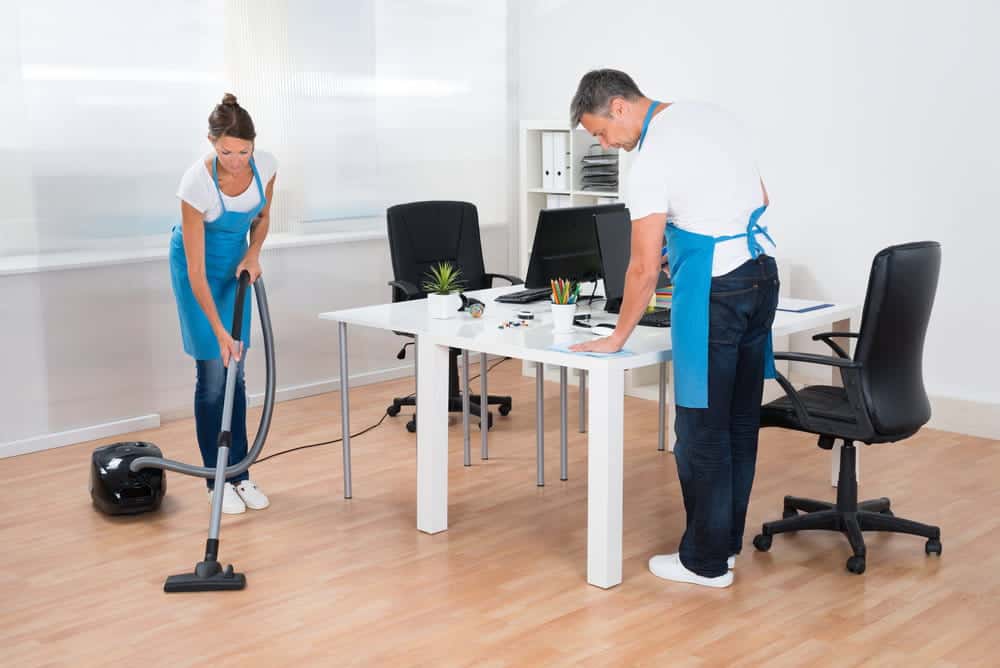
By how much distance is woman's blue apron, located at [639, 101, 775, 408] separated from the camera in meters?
3.16

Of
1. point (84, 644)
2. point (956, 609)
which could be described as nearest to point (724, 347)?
point (956, 609)

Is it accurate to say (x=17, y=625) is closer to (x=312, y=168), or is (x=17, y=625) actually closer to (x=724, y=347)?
(x=724, y=347)

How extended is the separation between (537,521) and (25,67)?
112 inches

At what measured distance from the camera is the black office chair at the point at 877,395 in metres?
3.26

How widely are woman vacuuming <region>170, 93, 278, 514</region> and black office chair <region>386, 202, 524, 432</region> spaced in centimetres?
106

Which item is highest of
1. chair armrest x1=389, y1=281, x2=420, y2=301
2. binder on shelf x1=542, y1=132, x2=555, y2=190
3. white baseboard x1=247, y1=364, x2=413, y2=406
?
binder on shelf x1=542, y1=132, x2=555, y2=190

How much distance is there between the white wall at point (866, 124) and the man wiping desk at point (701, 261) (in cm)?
218

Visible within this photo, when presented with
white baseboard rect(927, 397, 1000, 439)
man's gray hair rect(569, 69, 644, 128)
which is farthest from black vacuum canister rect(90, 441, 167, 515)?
white baseboard rect(927, 397, 1000, 439)

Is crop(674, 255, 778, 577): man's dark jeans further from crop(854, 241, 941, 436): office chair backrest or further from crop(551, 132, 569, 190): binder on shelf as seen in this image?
crop(551, 132, 569, 190): binder on shelf

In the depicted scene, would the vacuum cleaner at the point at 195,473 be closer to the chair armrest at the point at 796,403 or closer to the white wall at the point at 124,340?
the white wall at the point at 124,340

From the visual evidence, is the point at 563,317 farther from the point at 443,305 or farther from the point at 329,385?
the point at 329,385

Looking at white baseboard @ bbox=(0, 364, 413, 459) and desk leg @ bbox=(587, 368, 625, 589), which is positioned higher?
desk leg @ bbox=(587, 368, 625, 589)

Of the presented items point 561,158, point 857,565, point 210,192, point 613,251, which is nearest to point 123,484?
point 210,192

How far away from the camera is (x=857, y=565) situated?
349cm
